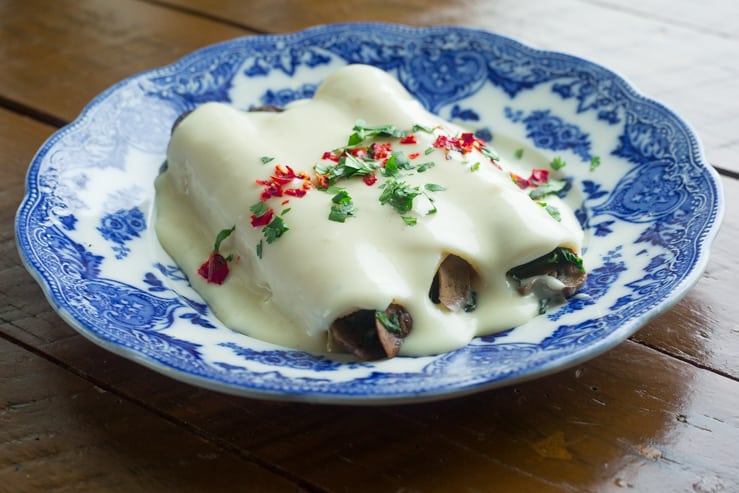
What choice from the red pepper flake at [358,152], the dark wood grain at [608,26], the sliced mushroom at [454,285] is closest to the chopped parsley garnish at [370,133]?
the red pepper flake at [358,152]

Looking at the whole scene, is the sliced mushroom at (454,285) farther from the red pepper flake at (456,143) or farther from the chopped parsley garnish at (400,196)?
the red pepper flake at (456,143)

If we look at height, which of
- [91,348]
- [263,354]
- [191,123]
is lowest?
[91,348]

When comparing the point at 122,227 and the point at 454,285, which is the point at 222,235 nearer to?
the point at 122,227

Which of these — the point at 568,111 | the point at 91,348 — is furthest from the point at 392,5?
the point at 91,348

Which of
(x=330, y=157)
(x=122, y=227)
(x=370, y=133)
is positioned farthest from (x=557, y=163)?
(x=122, y=227)

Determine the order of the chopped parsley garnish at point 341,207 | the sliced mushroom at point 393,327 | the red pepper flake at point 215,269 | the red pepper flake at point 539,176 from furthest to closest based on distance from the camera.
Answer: the red pepper flake at point 539,176 → the red pepper flake at point 215,269 → the chopped parsley garnish at point 341,207 → the sliced mushroom at point 393,327

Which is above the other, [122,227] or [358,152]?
[358,152]

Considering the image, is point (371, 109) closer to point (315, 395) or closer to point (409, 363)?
point (409, 363)
